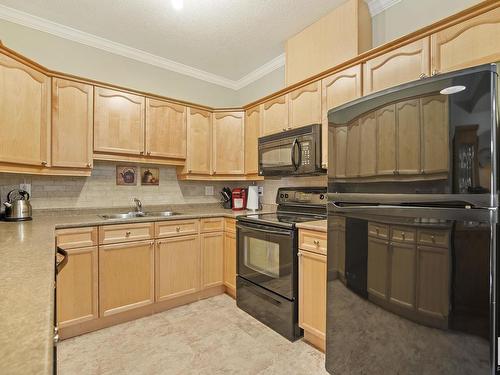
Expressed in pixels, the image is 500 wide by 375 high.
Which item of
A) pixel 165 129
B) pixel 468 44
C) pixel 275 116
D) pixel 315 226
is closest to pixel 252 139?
pixel 275 116

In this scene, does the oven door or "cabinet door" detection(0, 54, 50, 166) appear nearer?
"cabinet door" detection(0, 54, 50, 166)

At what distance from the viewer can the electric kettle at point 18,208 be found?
6.97 ft

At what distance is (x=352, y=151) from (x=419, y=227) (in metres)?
0.51

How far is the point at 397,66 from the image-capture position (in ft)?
5.91

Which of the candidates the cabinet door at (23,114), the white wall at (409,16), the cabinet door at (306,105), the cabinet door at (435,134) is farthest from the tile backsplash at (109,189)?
the cabinet door at (435,134)

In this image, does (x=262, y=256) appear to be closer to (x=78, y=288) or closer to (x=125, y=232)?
(x=125, y=232)

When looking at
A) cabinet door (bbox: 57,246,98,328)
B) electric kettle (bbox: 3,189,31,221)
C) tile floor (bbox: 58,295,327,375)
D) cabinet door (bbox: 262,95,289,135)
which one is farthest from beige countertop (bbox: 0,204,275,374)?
cabinet door (bbox: 262,95,289,135)

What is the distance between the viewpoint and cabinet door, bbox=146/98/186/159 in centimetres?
283

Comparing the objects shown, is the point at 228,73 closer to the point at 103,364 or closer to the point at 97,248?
the point at 97,248

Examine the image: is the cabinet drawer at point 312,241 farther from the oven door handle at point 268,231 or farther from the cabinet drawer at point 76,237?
the cabinet drawer at point 76,237

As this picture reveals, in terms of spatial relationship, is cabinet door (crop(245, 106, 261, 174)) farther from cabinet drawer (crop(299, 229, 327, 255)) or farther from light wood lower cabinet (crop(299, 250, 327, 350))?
light wood lower cabinet (crop(299, 250, 327, 350))

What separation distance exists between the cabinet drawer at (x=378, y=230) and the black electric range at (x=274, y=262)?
0.77 metres

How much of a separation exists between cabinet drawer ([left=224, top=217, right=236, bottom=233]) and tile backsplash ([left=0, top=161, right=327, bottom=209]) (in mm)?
657

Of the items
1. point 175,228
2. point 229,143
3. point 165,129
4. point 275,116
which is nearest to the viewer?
point 175,228
